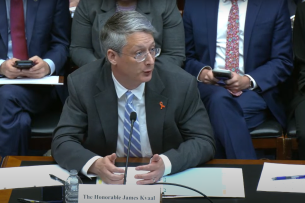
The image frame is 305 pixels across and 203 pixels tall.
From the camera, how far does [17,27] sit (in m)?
2.67

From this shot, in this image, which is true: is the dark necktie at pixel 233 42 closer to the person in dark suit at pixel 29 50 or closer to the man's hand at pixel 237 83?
the man's hand at pixel 237 83

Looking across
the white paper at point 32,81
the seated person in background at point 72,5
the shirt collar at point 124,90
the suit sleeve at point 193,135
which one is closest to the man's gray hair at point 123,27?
the shirt collar at point 124,90

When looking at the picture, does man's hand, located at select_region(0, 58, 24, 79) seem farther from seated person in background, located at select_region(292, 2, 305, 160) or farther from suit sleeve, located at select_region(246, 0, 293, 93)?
seated person in background, located at select_region(292, 2, 305, 160)

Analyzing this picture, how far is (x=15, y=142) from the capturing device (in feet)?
8.03

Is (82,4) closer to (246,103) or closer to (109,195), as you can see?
(246,103)

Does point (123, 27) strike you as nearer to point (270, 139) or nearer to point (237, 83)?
point (237, 83)

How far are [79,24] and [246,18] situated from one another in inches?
29.8

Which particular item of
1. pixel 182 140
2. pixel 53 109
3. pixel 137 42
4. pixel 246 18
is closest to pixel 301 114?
pixel 246 18

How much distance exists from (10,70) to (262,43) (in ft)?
3.67

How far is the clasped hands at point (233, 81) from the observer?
2.51 m

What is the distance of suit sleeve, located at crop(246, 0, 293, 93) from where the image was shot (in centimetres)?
260

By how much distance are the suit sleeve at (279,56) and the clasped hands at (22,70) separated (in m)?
0.92

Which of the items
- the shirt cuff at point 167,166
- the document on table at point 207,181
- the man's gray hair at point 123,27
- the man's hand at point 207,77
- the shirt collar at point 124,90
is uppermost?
the man's gray hair at point 123,27

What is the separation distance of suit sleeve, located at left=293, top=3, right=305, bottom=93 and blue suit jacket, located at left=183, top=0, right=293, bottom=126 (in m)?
0.03
